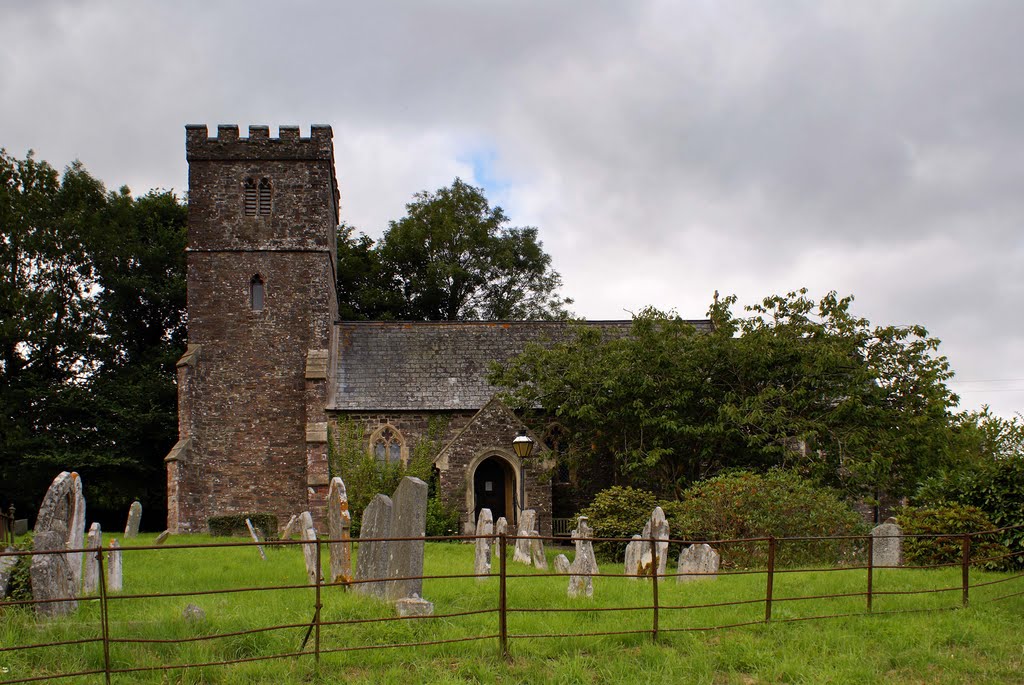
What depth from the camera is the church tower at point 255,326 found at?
2567cm

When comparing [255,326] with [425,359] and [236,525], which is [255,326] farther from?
[236,525]

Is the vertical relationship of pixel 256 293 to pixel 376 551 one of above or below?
above


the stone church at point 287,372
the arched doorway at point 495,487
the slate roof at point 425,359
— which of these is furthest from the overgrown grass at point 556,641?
the slate roof at point 425,359

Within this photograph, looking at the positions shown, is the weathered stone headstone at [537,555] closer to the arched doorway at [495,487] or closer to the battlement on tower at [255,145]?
the arched doorway at [495,487]

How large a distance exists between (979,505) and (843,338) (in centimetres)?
746

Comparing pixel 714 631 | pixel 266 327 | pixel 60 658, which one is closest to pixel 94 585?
pixel 60 658

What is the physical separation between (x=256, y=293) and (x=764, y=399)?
15359 millimetres

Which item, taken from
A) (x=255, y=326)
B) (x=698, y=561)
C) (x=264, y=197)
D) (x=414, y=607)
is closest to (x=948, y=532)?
(x=698, y=561)

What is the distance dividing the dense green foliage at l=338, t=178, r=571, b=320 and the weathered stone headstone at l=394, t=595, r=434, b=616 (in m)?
30.8

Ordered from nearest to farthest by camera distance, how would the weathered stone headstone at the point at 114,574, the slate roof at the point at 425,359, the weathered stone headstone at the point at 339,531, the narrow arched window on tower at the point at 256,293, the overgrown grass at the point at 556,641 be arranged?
the overgrown grass at the point at 556,641
the weathered stone headstone at the point at 339,531
the weathered stone headstone at the point at 114,574
the slate roof at the point at 425,359
the narrow arched window on tower at the point at 256,293

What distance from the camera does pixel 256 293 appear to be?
27.3 m

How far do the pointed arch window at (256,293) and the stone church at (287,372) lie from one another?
0.13 ft

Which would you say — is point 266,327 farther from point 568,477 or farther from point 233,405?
point 568,477

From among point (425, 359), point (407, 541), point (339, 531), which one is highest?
point (425, 359)
